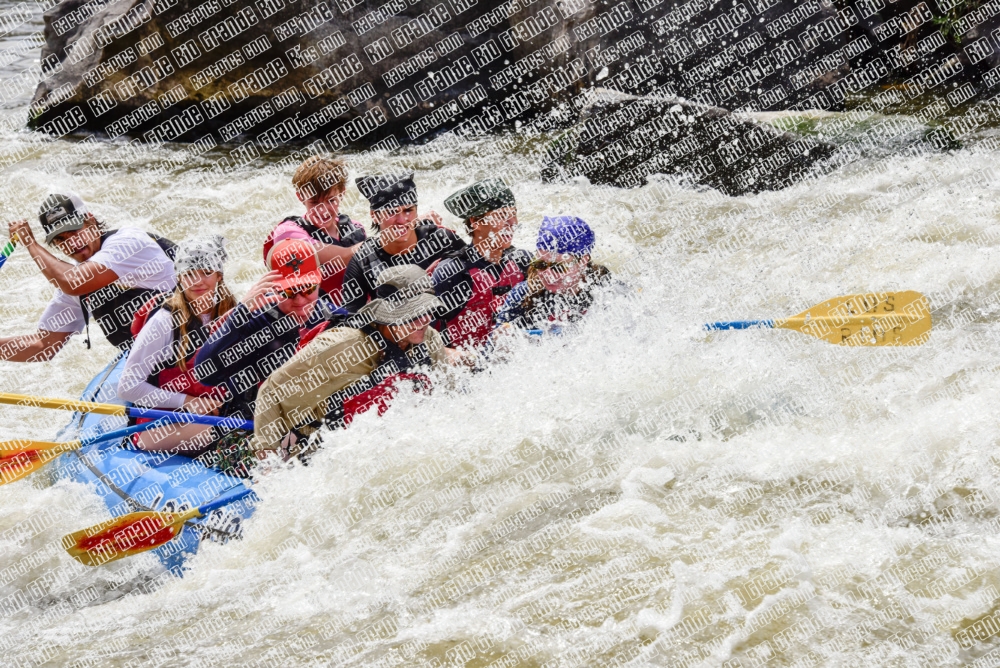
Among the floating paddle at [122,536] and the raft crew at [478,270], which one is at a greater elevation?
the raft crew at [478,270]

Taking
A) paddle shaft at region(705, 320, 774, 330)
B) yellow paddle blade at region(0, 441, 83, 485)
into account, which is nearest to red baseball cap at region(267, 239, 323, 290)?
yellow paddle blade at region(0, 441, 83, 485)

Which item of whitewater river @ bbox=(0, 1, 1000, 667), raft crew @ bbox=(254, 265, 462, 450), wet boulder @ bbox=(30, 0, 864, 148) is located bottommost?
whitewater river @ bbox=(0, 1, 1000, 667)

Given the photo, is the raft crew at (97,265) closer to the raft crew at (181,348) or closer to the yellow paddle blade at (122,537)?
the raft crew at (181,348)

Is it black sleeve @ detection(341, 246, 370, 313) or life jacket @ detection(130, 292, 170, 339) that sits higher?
life jacket @ detection(130, 292, 170, 339)

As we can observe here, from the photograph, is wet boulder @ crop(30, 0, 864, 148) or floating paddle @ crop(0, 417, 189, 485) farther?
wet boulder @ crop(30, 0, 864, 148)

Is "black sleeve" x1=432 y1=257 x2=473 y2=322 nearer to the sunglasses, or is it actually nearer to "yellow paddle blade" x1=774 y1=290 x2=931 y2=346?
the sunglasses

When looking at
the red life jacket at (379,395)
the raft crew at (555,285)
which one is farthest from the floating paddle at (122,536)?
the raft crew at (555,285)

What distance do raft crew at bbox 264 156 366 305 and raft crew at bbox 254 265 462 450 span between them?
0.84 metres

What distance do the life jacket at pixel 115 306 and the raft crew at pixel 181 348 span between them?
0.72 ft

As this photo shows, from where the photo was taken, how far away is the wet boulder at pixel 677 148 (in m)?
6.83

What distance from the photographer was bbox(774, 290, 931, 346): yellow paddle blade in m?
4.03

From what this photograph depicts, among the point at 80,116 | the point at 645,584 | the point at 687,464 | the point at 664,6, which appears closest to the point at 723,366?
the point at 687,464

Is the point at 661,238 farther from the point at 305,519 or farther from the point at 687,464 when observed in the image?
the point at 305,519

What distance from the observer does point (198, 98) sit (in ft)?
28.1
